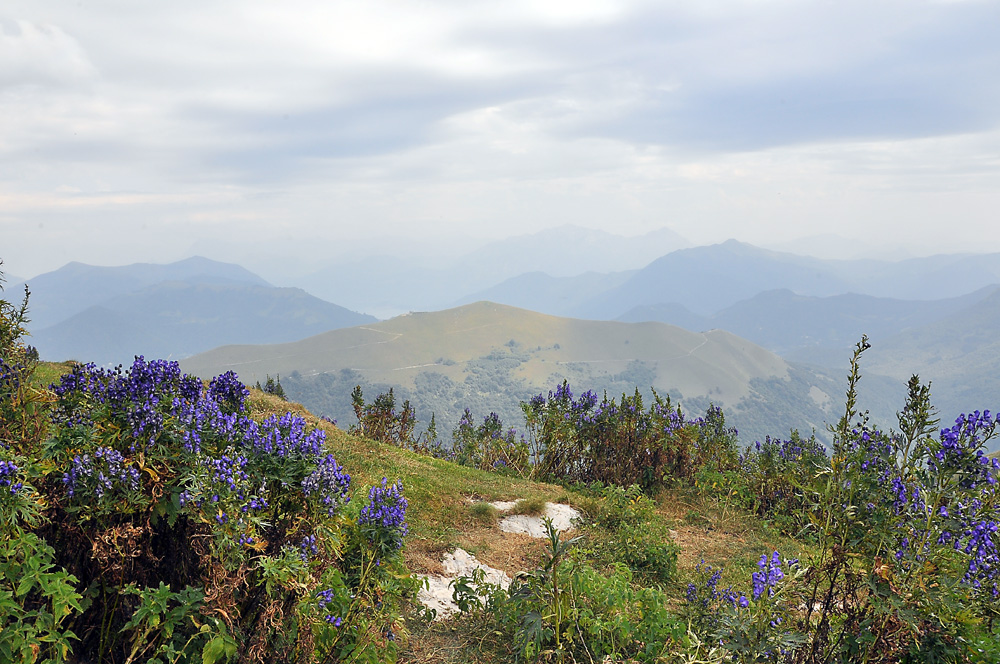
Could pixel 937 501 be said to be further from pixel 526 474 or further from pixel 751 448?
pixel 751 448

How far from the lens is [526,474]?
12836mm

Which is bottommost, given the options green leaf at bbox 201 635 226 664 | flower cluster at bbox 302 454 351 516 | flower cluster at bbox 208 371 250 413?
green leaf at bbox 201 635 226 664

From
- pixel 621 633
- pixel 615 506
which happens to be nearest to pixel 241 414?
pixel 621 633

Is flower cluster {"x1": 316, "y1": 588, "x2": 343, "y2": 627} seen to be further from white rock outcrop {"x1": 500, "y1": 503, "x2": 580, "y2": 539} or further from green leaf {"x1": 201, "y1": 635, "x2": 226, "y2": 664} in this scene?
white rock outcrop {"x1": 500, "y1": 503, "x2": 580, "y2": 539}

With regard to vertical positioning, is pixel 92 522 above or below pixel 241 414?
below

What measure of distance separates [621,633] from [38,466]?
13.8ft

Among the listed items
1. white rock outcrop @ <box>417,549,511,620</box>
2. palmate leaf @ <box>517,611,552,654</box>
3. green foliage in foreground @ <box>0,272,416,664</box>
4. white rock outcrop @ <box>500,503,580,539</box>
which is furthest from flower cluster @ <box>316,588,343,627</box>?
white rock outcrop @ <box>500,503,580,539</box>

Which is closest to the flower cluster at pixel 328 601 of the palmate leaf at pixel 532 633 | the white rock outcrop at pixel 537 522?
the palmate leaf at pixel 532 633

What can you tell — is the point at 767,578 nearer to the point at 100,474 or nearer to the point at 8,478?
the point at 100,474

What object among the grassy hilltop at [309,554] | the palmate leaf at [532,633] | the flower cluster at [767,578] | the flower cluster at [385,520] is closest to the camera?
the grassy hilltop at [309,554]

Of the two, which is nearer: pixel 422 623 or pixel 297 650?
pixel 297 650

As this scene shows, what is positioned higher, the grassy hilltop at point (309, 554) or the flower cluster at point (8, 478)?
the flower cluster at point (8, 478)

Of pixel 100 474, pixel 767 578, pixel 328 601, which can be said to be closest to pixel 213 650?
pixel 328 601

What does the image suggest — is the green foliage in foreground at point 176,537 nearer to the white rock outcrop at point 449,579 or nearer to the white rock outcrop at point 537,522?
the white rock outcrop at point 449,579
